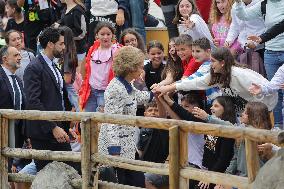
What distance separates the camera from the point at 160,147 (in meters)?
8.77

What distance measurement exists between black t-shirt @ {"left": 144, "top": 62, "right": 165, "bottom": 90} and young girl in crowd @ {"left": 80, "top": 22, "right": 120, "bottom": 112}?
425 mm

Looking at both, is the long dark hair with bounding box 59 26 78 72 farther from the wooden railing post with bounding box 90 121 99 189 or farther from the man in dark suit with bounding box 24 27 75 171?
the wooden railing post with bounding box 90 121 99 189

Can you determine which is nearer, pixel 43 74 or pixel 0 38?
pixel 43 74

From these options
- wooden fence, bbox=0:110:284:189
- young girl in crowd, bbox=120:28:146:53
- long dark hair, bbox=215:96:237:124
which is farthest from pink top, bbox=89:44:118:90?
long dark hair, bbox=215:96:237:124

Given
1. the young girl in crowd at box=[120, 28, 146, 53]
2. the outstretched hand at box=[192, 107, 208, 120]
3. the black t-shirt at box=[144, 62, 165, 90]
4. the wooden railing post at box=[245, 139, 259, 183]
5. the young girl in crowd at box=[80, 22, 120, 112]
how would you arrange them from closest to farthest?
the wooden railing post at box=[245, 139, 259, 183] → the outstretched hand at box=[192, 107, 208, 120] → the black t-shirt at box=[144, 62, 165, 90] → the young girl in crowd at box=[80, 22, 120, 112] → the young girl in crowd at box=[120, 28, 146, 53]

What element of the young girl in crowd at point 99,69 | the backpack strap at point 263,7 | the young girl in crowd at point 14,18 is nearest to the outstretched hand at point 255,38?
the backpack strap at point 263,7

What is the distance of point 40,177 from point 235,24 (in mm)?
3220

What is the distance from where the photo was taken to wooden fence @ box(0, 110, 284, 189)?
21.3 feet

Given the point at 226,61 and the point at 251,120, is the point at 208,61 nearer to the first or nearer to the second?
the point at 226,61

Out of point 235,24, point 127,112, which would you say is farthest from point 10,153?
point 235,24

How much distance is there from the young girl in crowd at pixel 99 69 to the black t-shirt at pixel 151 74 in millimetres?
425

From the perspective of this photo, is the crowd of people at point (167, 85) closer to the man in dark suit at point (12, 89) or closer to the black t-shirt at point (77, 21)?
the man in dark suit at point (12, 89)

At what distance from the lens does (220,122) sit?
25.8 feet

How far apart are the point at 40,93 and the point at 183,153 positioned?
6.94 feet
